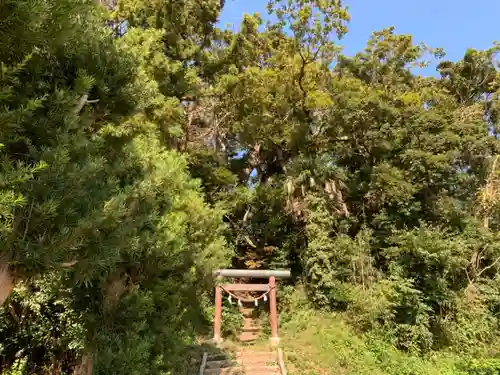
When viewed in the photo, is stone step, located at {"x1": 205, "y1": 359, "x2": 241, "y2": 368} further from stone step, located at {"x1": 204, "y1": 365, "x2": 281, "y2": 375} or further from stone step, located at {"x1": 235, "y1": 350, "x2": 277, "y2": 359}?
stone step, located at {"x1": 235, "y1": 350, "x2": 277, "y2": 359}

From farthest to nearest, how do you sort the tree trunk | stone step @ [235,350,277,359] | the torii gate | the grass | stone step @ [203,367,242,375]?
the torii gate, stone step @ [235,350,277,359], the grass, stone step @ [203,367,242,375], the tree trunk

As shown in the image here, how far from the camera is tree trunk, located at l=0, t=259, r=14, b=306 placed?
100 inches

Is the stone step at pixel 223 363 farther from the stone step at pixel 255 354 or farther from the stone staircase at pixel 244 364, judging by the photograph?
the stone step at pixel 255 354

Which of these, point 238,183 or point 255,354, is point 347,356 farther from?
point 238,183

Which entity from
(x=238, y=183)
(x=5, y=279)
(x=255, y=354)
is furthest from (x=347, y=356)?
(x=5, y=279)

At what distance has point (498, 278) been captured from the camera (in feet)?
39.3

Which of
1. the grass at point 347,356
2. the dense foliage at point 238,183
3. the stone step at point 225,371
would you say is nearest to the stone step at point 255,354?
the grass at point 347,356

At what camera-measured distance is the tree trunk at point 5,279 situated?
8.34 ft

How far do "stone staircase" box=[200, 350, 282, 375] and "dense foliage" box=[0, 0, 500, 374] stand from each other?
3.02 ft

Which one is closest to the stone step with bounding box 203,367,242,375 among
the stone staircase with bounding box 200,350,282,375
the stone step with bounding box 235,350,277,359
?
the stone staircase with bounding box 200,350,282,375

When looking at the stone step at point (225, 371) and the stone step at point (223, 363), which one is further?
the stone step at point (223, 363)

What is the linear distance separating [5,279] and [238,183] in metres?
13.5

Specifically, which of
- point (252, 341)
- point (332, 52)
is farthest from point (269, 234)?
point (332, 52)

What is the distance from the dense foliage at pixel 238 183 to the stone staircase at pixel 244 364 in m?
0.92
